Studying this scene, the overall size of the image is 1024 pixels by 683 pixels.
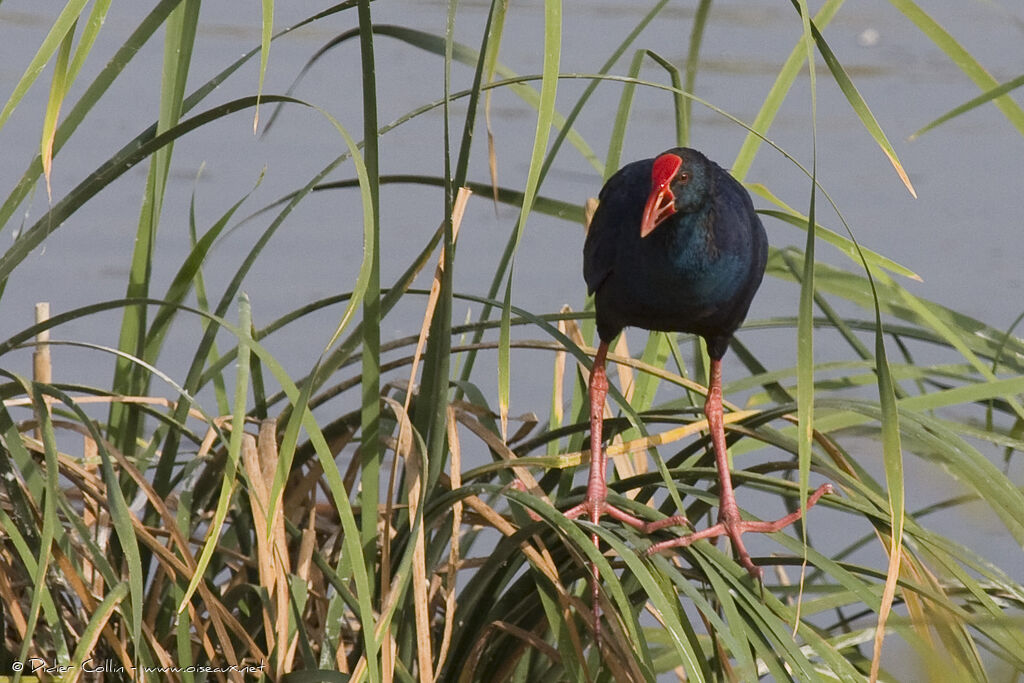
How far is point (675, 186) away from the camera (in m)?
1.71

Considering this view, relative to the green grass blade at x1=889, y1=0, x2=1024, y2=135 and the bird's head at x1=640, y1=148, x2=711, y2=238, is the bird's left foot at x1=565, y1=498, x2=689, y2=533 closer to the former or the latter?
the bird's head at x1=640, y1=148, x2=711, y2=238

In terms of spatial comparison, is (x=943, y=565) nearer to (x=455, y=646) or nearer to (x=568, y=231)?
(x=455, y=646)

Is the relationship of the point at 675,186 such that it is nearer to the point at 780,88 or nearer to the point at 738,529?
the point at 780,88

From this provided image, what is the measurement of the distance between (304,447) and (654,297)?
0.49 m

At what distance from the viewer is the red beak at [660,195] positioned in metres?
1.67

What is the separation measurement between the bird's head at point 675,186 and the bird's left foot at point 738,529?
0.36 m

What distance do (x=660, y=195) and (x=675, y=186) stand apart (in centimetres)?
4

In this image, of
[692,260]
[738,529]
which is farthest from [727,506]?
[692,260]

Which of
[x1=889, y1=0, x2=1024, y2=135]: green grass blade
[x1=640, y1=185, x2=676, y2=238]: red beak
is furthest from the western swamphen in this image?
[x1=889, y1=0, x2=1024, y2=135]: green grass blade

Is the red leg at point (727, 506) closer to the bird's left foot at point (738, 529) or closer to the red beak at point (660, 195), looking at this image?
the bird's left foot at point (738, 529)

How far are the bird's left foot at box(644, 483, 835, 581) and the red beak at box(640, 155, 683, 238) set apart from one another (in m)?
0.36

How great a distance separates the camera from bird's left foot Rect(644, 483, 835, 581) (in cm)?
137

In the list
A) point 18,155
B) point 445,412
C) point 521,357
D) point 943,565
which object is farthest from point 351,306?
point 18,155

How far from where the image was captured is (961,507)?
0.72 meters
